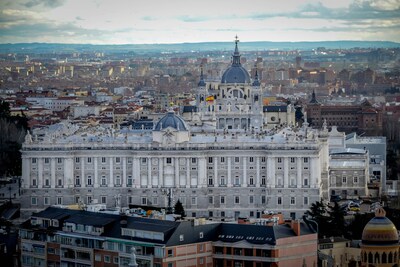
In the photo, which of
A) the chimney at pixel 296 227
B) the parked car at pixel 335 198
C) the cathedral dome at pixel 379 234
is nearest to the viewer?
the cathedral dome at pixel 379 234

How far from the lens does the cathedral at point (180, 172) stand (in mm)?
54156

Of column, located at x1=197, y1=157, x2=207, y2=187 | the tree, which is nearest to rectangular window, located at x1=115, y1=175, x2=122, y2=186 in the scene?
column, located at x1=197, y1=157, x2=207, y2=187

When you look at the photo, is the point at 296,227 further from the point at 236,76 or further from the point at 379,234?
the point at 236,76

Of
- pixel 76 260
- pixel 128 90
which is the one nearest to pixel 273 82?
pixel 128 90

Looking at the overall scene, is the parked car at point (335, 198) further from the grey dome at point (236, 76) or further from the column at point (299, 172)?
the grey dome at point (236, 76)

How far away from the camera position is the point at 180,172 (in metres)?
54.7

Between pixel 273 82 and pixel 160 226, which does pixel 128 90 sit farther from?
pixel 160 226

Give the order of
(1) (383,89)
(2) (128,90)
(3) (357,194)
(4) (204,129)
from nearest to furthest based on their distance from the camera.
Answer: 1. (3) (357,194)
2. (4) (204,129)
3. (1) (383,89)
4. (2) (128,90)

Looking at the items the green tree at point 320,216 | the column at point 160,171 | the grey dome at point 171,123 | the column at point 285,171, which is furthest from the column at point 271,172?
the column at point 160,171

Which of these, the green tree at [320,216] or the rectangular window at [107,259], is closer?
the rectangular window at [107,259]

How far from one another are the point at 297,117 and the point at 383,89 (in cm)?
6095

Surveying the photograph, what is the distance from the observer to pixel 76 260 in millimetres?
39000

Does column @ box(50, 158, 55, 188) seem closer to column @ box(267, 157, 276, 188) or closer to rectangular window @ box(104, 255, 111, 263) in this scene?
column @ box(267, 157, 276, 188)

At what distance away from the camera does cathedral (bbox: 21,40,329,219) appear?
54.2 meters
